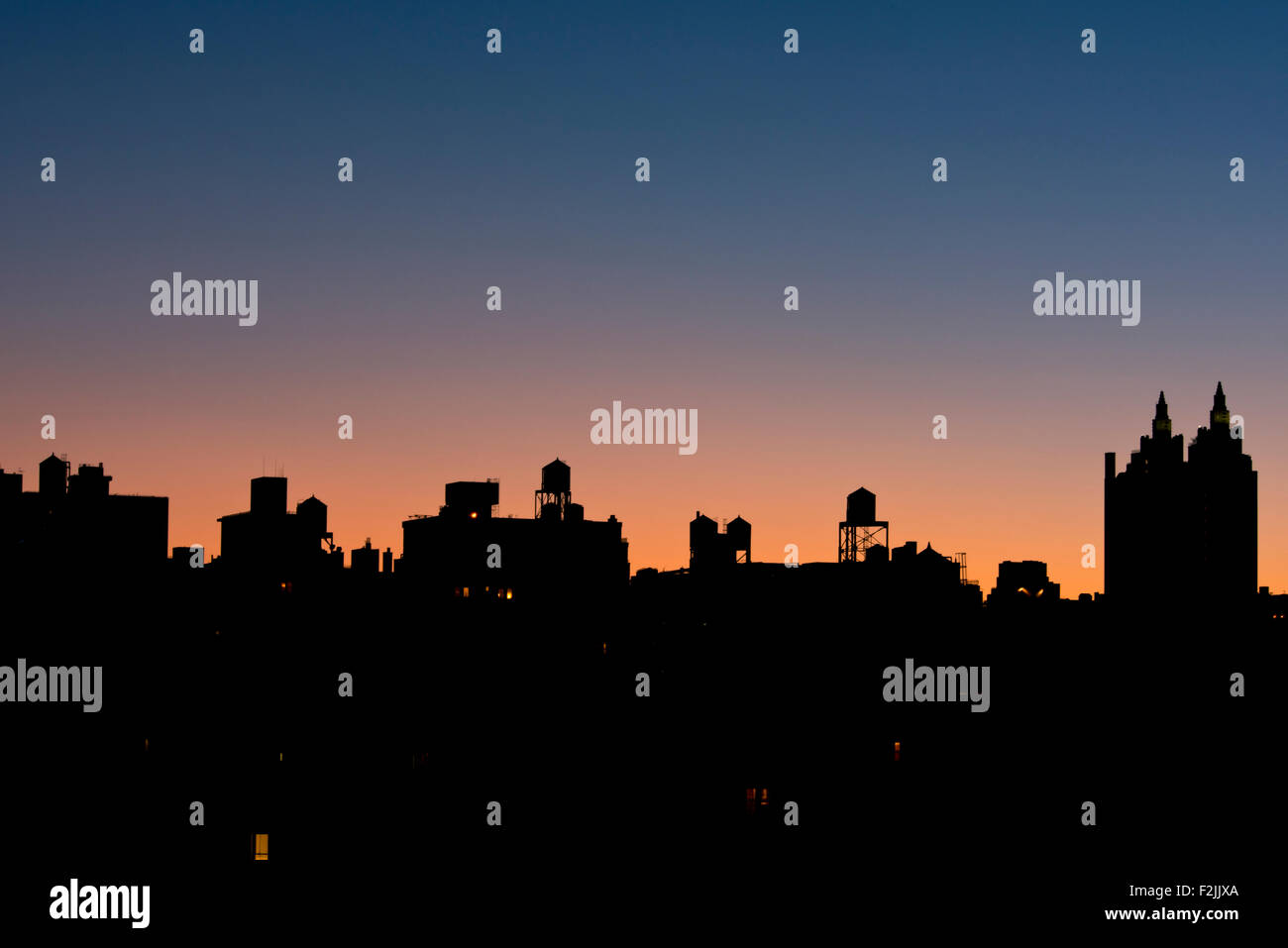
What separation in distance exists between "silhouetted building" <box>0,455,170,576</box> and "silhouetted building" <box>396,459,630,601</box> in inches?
922

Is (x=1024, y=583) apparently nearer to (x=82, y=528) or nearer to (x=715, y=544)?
(x=715, y=544)

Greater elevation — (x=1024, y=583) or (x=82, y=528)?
(x=82, y=528)

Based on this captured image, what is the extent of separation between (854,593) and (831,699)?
28.3 m

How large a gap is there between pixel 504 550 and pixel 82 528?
Result: 40908 millimetres

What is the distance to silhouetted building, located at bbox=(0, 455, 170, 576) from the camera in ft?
348

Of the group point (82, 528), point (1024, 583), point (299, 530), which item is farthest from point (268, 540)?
point (1024, 583)

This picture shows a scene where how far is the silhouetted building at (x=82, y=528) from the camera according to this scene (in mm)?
106000

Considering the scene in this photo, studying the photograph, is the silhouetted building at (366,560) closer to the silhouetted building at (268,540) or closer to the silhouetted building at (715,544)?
the silhouetted building at (268,540)

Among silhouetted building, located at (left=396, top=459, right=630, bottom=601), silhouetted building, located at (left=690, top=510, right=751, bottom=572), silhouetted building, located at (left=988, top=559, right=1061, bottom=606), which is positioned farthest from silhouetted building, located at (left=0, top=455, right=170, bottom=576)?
silhouetted building, located at (left=988, top=559, right=1061, bottom=606)

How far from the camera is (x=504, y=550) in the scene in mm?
102125
